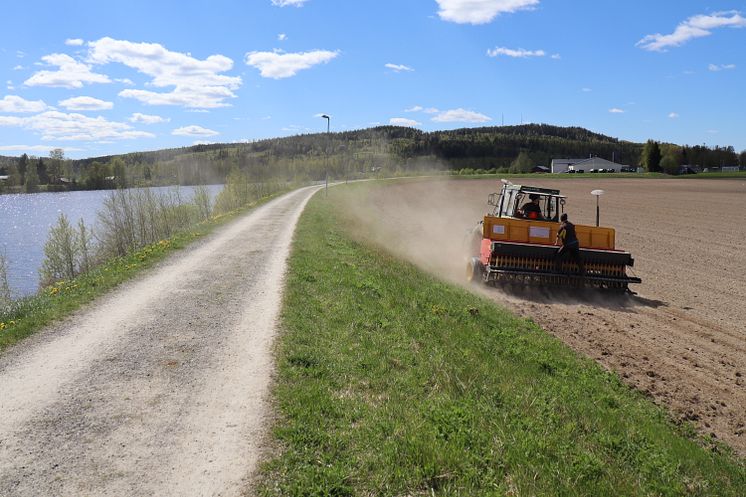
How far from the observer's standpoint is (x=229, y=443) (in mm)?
5082

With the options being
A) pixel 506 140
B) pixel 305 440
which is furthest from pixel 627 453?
pixel 506 140

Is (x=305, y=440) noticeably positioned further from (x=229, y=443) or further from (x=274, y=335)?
(x=274, y=335)

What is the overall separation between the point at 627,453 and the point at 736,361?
542 cm

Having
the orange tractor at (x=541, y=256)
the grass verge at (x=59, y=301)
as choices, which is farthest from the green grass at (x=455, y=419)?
the orange tractor at (x=541, y=256)

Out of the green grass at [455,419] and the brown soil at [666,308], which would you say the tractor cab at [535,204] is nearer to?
the brown soil at [666,308]

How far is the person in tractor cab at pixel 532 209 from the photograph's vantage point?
653 inches

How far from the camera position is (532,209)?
54.9ft

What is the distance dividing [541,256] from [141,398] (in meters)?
11.4

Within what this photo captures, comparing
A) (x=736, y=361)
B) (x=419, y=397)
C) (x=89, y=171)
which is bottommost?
(x=736, y=361)

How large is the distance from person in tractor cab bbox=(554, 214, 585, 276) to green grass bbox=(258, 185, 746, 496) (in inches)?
180

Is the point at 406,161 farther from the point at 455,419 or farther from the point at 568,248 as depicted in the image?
the point at 455,419

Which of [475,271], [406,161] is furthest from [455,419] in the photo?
[406,161]

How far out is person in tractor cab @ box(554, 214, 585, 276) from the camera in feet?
46.7

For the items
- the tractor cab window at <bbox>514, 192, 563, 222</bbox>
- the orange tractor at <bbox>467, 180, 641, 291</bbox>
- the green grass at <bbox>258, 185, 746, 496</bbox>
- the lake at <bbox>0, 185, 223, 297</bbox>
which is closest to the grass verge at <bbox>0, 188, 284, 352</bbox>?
the green grass at <bbox>258, 185, 746, 496</bbox>
